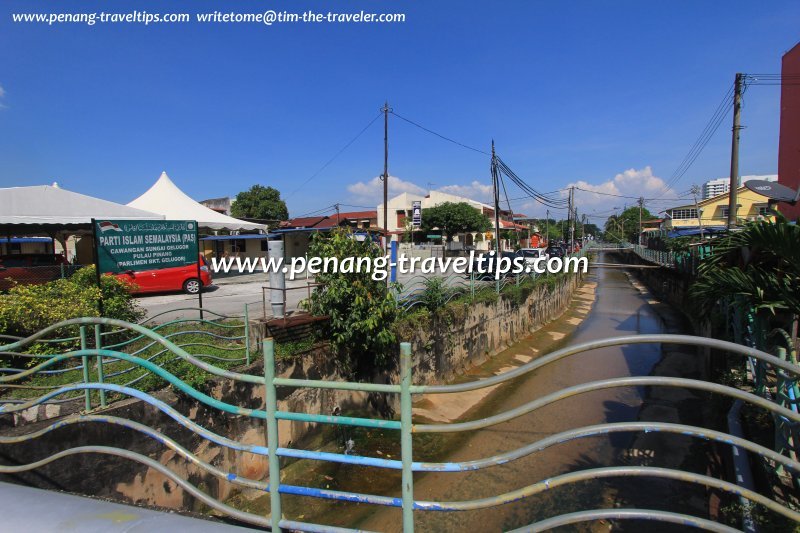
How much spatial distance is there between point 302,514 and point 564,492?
4.04 m

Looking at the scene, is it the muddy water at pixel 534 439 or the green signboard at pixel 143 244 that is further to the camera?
the green signboard at pixel 143 244

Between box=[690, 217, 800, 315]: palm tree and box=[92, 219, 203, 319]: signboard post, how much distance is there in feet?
22.8

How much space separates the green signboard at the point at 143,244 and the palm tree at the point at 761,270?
7973mm

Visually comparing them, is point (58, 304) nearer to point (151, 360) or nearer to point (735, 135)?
point (151, 360)

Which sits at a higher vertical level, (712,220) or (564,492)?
(712,220)

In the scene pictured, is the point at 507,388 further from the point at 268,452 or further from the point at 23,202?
the point at 23,202

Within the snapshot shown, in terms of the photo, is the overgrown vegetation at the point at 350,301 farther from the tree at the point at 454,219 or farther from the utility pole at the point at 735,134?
the tree at the point at 454,219

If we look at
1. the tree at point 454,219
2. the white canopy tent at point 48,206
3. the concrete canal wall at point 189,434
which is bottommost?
Result: the concrete canal wall at point 189,434

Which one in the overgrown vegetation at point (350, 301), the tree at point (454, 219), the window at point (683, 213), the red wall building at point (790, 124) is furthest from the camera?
the window at point (683, 213)

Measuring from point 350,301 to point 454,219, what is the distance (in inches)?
1334

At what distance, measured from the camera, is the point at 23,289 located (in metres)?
6.18

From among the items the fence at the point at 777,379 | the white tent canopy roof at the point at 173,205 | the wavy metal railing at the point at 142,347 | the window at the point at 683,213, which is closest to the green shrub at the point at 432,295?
the wavy metal railing at the point at 142,347

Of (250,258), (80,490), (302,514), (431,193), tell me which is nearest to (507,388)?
(302,514)

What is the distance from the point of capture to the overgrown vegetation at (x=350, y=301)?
750cm
